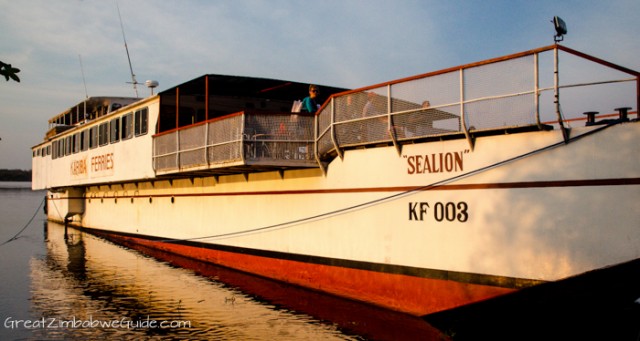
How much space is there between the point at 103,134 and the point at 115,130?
63.0 inches

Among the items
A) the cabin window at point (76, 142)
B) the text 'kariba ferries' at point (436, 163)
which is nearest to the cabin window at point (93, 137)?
the cabin window at point (76, 142)

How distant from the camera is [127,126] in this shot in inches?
770

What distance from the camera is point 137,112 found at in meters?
18.8

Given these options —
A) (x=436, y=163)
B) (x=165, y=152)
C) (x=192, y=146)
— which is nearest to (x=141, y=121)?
(x=165, y=152)

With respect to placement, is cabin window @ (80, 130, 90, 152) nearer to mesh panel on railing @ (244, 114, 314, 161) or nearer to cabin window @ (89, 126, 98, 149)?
cabin window @ (89, 126, 98, 149)

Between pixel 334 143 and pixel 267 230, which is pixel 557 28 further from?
pixel 267 230

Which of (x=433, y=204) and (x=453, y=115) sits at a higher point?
(x=453, y=115)

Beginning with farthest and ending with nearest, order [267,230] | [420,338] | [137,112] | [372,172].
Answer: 1. [137,112]
2. [267,230]
3. [372,172]
4. [420,338]

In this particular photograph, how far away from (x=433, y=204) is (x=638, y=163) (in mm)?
3198

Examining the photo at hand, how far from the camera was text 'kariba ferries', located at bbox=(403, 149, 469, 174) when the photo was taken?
8.97 meters

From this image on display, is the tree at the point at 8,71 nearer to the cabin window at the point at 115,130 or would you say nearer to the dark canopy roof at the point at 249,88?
the dark canopy roof at the point at 249,88

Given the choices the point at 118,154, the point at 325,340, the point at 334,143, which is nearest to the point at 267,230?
the point at 334,143

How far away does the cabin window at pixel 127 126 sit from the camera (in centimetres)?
1923

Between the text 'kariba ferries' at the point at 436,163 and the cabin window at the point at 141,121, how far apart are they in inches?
438
